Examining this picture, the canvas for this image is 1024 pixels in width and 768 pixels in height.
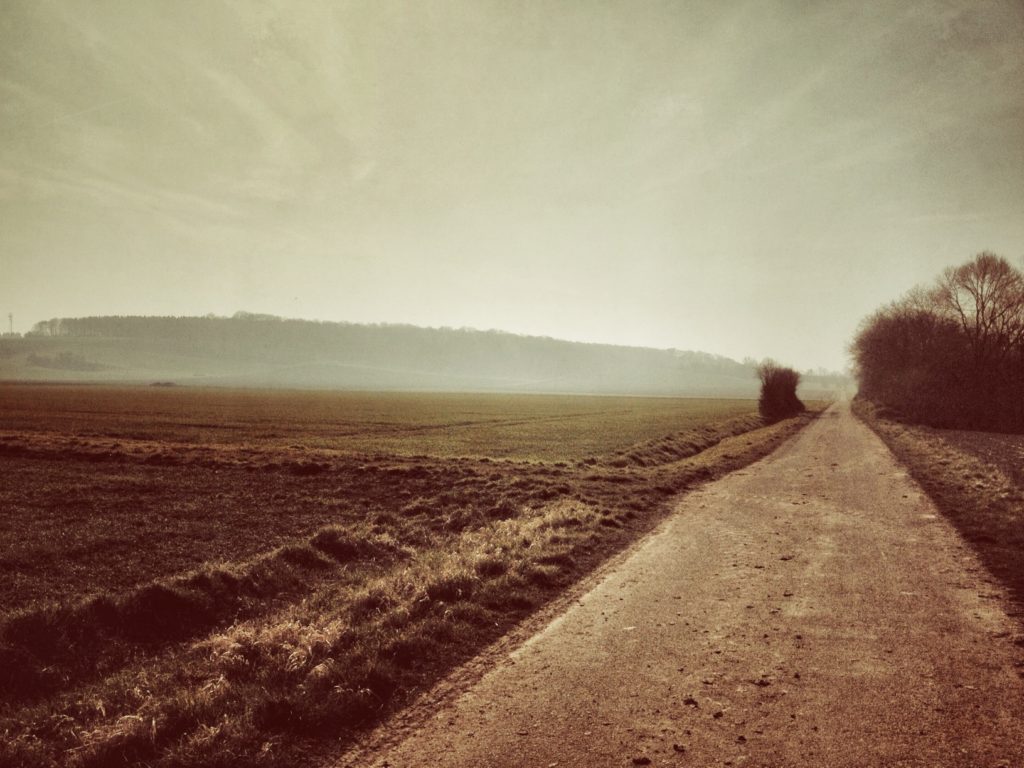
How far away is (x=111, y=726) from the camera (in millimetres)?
5750

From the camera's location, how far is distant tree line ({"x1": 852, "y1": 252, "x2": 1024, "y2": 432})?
2076 inches

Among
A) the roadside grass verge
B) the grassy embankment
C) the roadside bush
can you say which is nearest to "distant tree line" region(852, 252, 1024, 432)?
the roadside bush

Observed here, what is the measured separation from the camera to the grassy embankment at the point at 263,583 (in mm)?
5941

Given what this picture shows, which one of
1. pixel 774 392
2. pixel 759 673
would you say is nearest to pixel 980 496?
pixel 759 673

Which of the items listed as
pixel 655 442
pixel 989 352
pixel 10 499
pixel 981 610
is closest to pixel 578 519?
pixel 981 610

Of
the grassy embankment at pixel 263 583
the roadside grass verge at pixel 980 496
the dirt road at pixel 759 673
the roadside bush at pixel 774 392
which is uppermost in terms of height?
the roadside bush at pixel 774 392

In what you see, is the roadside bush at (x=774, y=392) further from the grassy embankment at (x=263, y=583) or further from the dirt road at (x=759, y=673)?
the dirt road at (x=759, y=673)

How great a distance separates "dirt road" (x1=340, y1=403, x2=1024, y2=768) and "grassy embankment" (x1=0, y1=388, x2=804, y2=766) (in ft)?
3.58

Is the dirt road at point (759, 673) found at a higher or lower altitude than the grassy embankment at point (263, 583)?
higher

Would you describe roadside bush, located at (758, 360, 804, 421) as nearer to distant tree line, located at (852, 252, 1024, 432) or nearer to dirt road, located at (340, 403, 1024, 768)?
distant tree line, located at (852, 252, 1024, 432)

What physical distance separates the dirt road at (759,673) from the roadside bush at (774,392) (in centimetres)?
5387

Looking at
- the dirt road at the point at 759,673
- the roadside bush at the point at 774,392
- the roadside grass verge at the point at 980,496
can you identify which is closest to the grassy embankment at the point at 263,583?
the dirt road at the point at 759,673

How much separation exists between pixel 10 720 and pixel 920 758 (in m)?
8.62

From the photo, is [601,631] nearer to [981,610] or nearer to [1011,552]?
[981,610]
